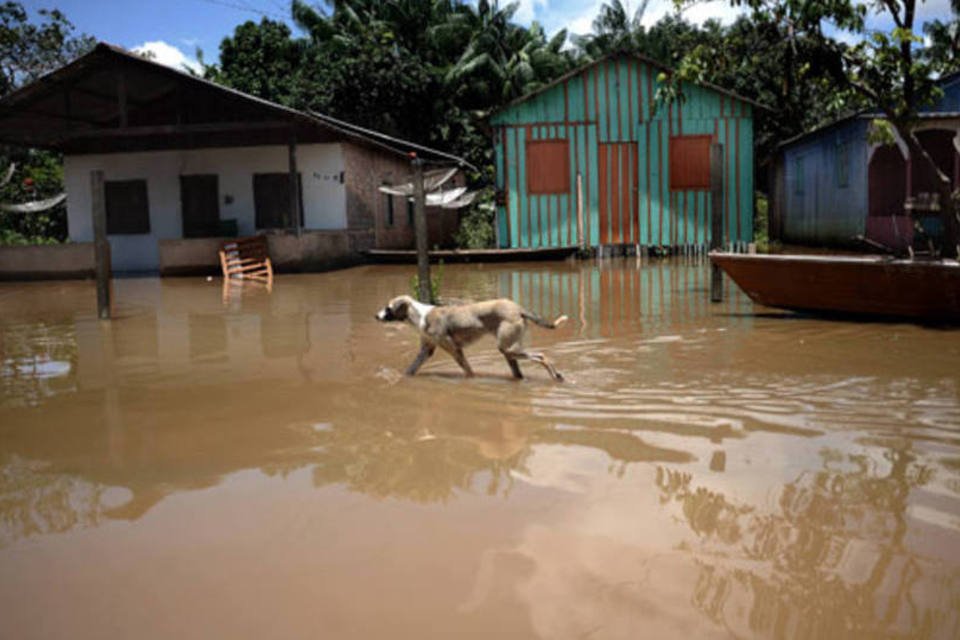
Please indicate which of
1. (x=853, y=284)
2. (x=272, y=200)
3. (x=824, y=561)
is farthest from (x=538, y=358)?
(x=272, y=200)

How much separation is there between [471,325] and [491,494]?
259cm

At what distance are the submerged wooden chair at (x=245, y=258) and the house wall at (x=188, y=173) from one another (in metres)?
1.73

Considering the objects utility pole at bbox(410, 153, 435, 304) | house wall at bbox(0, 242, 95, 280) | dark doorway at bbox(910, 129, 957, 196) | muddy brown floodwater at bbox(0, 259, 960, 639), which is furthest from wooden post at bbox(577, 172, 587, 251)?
A: muddy brown floodwater at bbox(0, 259, 960, 639)

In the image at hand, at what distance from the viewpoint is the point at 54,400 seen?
6.32 metres

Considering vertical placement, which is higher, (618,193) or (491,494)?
(618,193)

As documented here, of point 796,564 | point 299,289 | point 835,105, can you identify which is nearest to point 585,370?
point 796,564

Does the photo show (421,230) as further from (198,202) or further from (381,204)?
(381,204)

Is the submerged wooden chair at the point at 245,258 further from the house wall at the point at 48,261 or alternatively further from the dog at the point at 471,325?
the dog at the point at 471,325

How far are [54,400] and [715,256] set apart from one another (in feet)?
23.1

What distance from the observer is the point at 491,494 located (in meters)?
4.04

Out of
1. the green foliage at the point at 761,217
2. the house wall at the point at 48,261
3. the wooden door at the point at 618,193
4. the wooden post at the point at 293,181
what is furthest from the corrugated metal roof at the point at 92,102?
the green foliage at the point at 761,217

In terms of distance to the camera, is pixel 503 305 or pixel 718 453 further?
pixel 503 305

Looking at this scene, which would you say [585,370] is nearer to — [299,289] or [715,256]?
[715,256]

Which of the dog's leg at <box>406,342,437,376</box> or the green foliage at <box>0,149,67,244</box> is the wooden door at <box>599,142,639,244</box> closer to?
the dog's leg at <box>406,342,437,376</box>
